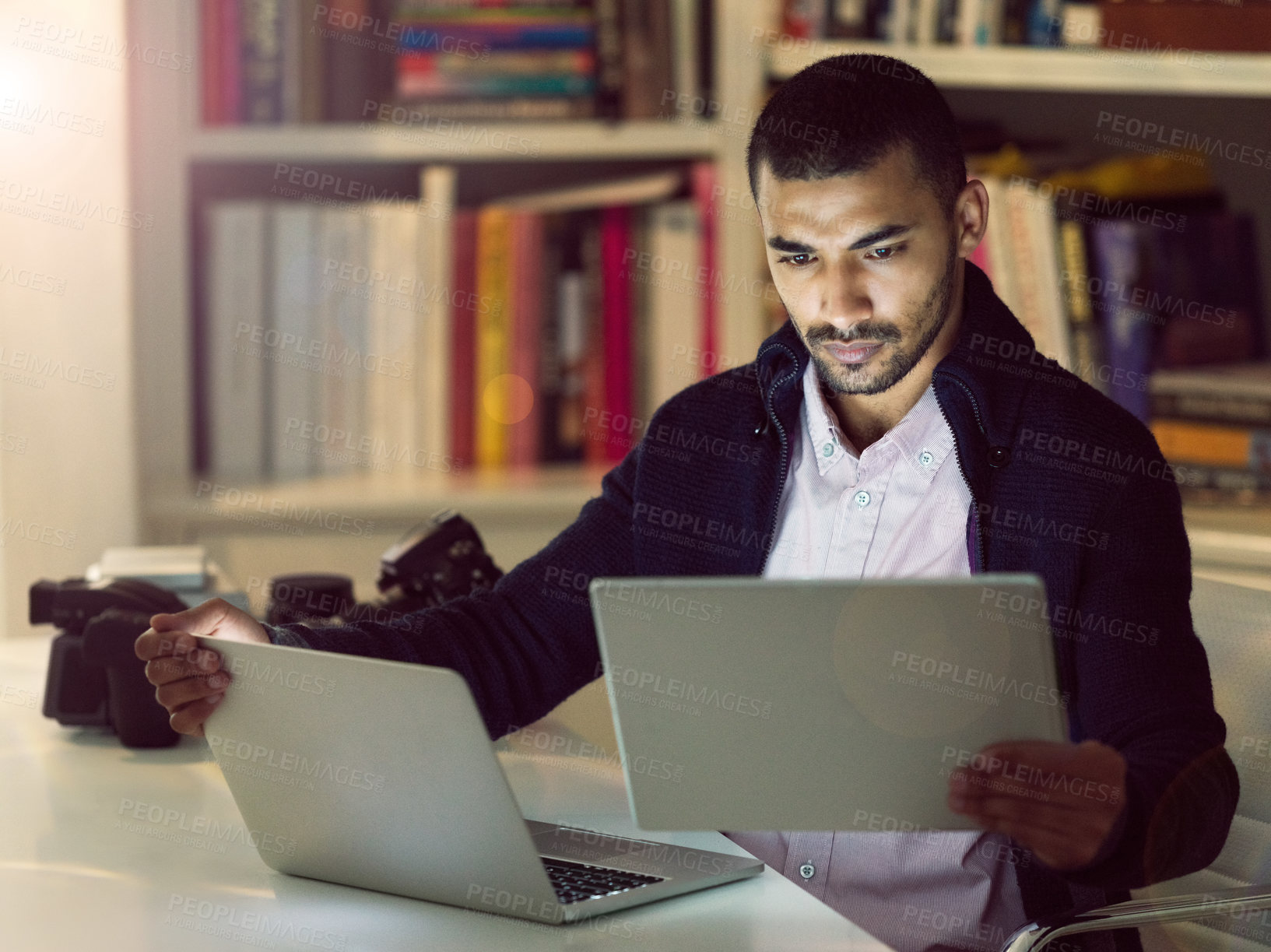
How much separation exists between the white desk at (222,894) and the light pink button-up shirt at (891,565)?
0.20m

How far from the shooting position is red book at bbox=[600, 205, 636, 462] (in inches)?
80.7

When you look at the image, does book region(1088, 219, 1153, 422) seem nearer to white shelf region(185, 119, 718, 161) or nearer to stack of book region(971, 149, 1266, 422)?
stack of book region(971, 149, 1266, 422)

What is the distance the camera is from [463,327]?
203 cm

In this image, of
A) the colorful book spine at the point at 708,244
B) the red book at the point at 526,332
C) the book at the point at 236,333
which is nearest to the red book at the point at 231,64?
the book at the point at 236,333

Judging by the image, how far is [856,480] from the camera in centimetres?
126

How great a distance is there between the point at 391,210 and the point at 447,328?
0.18m

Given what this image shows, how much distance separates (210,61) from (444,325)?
1.57 ft

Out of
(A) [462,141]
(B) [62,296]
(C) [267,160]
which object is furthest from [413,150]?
(B) [62,296]

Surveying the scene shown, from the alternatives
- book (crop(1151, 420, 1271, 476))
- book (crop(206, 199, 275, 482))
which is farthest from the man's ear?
book (crop(206, 199, 275, 482))

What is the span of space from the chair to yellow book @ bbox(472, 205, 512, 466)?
3.60 ft

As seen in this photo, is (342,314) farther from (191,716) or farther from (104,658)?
(191,716)

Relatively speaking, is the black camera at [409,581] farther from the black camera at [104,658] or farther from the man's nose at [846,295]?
the man's nose at [846,295]

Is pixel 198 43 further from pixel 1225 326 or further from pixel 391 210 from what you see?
pixel 1225 326

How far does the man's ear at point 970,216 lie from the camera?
4.04 feet
